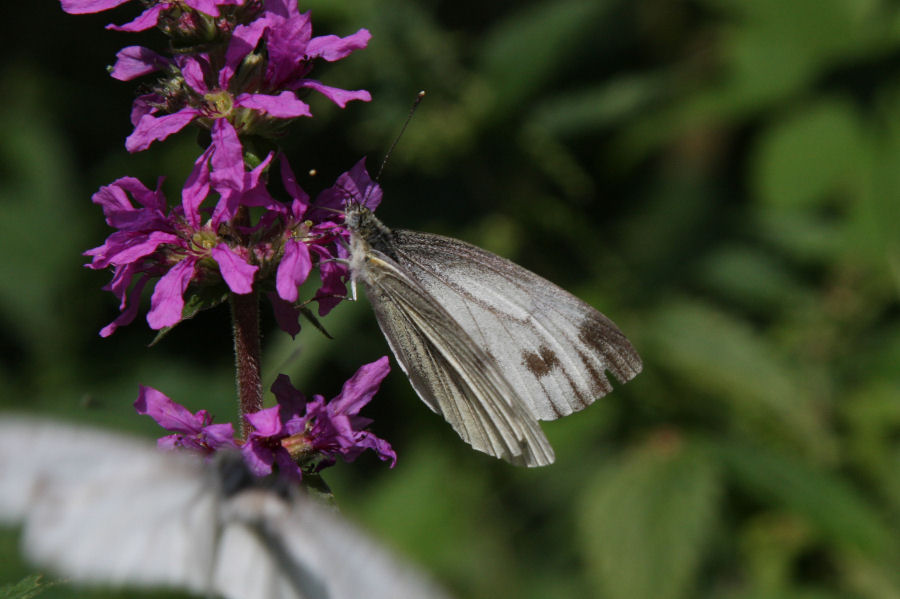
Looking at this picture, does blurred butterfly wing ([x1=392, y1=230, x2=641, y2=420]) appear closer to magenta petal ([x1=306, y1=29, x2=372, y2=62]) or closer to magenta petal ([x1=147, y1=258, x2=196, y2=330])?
magenta petal ([x1=306, y1=29, x2=372, y2=62])

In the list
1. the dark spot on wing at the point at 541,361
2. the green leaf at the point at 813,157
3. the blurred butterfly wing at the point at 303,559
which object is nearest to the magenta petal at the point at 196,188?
the blurred butterfly wing at the point at 303,559

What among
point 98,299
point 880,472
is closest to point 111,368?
point 98,299

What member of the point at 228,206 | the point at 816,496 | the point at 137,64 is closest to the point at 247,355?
the point at 228,206

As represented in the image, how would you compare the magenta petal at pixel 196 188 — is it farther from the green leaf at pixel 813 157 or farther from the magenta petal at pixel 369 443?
the green leaf at pixel 813 157

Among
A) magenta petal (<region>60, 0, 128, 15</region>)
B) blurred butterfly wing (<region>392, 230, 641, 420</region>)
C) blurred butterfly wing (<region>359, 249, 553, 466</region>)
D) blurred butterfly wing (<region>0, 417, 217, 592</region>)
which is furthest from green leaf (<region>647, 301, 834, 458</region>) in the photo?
blurred butterfly wing (<region>0, 417, 217, 592</region>)

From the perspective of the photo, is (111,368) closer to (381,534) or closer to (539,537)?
(381,534)

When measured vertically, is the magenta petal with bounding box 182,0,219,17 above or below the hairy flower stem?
above
